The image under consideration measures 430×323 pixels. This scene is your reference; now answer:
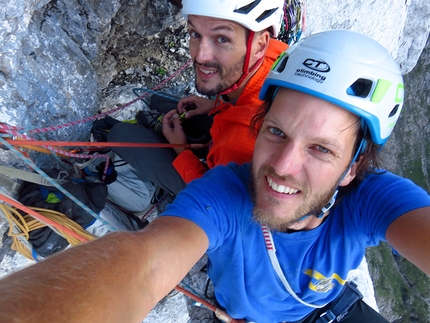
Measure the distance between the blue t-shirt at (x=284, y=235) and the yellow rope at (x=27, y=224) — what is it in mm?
994

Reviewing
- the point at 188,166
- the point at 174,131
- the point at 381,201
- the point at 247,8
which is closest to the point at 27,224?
the point at 188,166

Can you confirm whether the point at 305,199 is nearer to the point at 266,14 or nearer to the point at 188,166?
the point at 188,166

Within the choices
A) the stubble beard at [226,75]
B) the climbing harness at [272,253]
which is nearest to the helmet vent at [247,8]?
the stubble beard at [226,75]

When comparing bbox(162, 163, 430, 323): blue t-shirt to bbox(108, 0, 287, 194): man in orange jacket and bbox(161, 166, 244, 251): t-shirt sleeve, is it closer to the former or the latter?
bbox(161, 166, 244, 251): t-shirt sleeve

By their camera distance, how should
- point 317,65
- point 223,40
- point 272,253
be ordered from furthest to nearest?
point 223,40 → point 272,253 → point 317,65

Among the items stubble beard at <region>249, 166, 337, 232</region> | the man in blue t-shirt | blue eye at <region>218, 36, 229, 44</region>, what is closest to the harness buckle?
the man in blue t-shirt

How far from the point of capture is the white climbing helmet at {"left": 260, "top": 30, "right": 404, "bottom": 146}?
164 centimetres

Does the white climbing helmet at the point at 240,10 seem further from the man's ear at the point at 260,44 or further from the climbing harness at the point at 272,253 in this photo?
the climbing harness at the point at 272,253

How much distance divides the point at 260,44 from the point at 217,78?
0.57m

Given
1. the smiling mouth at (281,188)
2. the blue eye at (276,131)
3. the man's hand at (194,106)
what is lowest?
the man's hand at (194,106)

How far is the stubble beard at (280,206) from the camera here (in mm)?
1724

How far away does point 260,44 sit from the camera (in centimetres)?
299

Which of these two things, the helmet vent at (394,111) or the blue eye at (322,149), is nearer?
the blue eye at (322,149)

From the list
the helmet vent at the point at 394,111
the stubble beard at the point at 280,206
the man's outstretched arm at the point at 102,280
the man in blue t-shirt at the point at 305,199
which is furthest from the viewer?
the helmet vent at the point at 394,111
